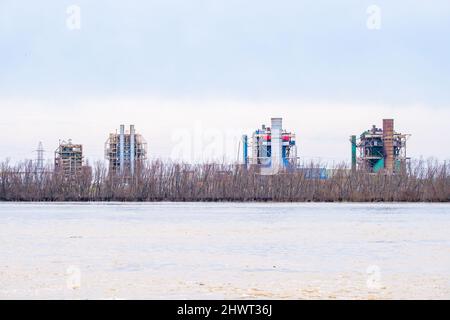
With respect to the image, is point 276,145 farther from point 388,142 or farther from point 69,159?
point 69,159

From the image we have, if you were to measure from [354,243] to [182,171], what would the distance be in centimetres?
4313

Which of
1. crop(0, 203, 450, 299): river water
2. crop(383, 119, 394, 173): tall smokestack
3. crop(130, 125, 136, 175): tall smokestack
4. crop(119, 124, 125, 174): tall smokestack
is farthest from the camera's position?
crop(130, 125, 136, 175): tall smokestack

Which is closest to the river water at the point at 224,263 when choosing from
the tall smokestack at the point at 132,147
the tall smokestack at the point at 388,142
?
the tall smokestack at the point at 388,142

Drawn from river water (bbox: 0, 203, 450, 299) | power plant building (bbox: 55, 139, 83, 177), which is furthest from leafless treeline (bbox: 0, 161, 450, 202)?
river water (bbox: 0, 203, 450, 299)

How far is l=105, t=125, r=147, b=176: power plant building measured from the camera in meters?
60.4

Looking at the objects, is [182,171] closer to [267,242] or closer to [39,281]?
[267,242]

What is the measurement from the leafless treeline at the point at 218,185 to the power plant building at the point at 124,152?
0.75 metres

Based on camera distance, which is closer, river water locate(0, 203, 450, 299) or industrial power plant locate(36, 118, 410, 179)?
river water locate(0, 203, 450, 299)

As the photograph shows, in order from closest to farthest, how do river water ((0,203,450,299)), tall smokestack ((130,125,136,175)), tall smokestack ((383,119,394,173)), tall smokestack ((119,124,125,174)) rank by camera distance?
river water ((0,203,450,299)) < tall smokestack ((383,119,394,173)) < tall smokestack ((119,124,125,174)) < tall smokestack ((130,125,136,175))

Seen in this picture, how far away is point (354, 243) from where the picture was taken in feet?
64.9

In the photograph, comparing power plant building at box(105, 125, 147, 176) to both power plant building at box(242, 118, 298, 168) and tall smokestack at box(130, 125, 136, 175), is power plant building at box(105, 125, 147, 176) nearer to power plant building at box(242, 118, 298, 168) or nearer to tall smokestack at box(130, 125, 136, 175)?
tall smokestack at box(130, 125, 136, 175)

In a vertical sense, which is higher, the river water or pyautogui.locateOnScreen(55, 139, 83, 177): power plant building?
pyautogui.locateOnScreen(55, 139, 83, 177): power plant building

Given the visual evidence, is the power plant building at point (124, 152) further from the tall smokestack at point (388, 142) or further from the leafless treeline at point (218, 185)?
the tall smokestack at point (388, 142)

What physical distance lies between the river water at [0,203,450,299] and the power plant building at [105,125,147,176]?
115ft
